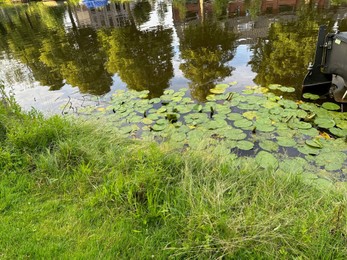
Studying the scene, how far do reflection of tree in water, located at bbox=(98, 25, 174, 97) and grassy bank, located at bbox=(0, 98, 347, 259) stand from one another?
10.8 ft

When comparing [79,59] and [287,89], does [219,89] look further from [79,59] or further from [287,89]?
[79,59]

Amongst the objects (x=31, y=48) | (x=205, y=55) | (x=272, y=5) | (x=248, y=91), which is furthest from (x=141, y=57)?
(x=272, y=5)

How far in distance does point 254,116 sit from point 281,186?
221 centimetres

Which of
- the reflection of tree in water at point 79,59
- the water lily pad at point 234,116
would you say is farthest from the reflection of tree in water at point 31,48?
the water lily pad at point 234,116

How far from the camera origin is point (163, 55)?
28.1 feet

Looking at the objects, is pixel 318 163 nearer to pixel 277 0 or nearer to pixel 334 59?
pixel 334 59

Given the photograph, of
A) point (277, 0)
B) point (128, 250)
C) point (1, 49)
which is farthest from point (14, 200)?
point (277, 0)

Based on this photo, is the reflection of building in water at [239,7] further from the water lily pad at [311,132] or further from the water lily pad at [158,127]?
the water lily pad at [311,132]

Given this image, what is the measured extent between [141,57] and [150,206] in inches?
273

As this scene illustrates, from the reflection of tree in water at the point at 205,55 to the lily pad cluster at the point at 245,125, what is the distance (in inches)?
30.6

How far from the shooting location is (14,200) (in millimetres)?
2645

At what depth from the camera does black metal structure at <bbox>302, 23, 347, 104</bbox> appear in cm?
465

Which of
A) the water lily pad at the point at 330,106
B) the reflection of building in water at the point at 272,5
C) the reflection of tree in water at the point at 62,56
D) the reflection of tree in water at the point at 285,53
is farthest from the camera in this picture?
the reflection of building in water at the point at 272,5

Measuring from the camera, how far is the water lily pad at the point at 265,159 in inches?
137
